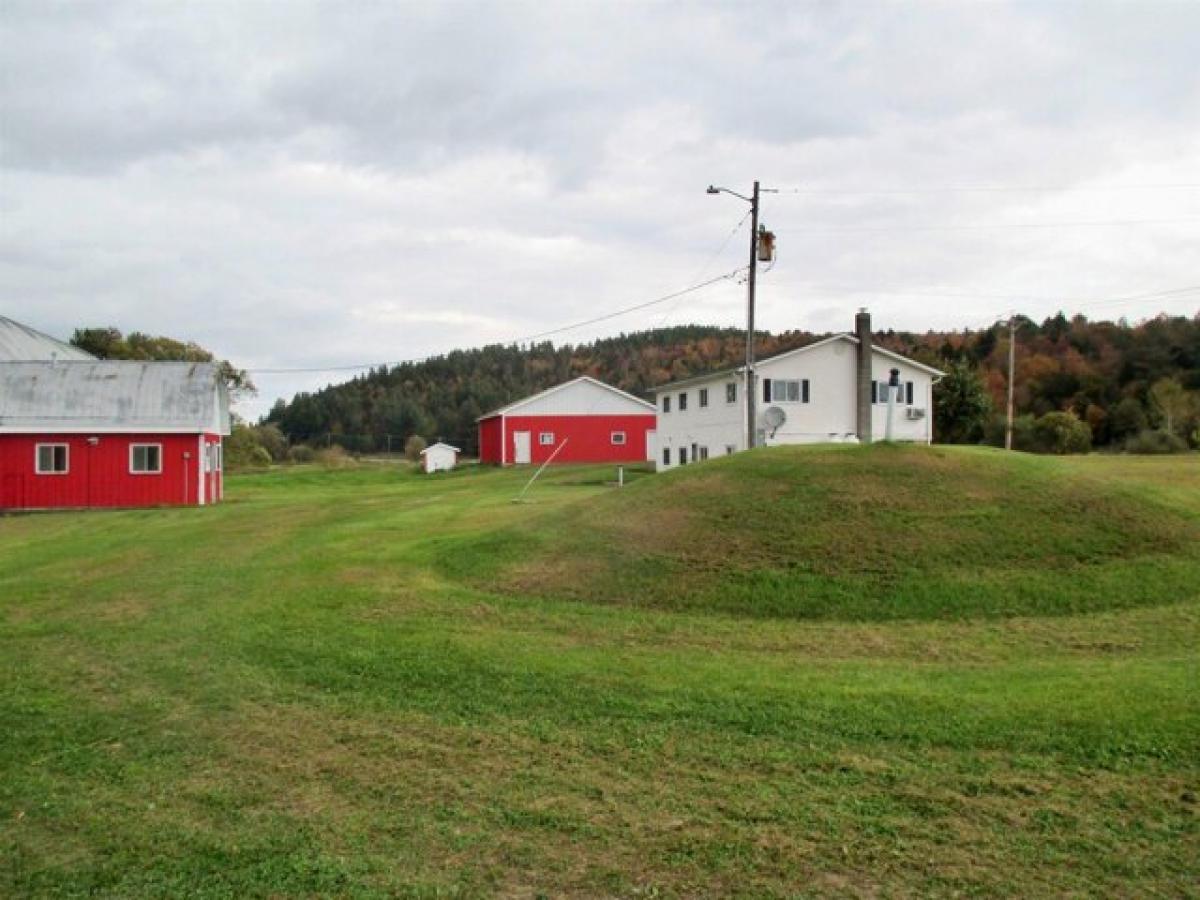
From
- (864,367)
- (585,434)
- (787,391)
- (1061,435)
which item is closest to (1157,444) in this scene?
(1061,435)

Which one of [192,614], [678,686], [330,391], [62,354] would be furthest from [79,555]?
[330,391]

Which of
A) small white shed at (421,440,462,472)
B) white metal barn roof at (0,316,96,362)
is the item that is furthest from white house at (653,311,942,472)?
white metal barn roof at (0,316,96,362)

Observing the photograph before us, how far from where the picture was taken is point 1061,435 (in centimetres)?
5322

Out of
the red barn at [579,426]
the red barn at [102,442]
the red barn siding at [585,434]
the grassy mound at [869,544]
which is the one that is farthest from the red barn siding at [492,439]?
the grassy mound at [869,544]

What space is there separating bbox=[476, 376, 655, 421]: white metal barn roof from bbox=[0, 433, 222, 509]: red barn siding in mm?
23078

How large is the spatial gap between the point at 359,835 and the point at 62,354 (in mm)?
52347

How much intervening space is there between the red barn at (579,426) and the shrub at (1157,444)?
25.5 m

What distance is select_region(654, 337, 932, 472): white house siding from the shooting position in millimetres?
37875

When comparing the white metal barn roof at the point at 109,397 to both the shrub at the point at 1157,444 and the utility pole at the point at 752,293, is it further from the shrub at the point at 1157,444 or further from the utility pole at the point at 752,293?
the shrub at the point at 1157,444

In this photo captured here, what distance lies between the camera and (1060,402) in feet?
219

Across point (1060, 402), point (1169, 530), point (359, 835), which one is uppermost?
point (1060, 402)

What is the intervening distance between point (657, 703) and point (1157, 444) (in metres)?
49.8

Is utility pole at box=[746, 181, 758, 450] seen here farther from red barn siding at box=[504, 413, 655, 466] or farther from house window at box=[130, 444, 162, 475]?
red barn siding at box=[504, 413, 655, 466]

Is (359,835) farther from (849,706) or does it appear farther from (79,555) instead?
(79,555)
